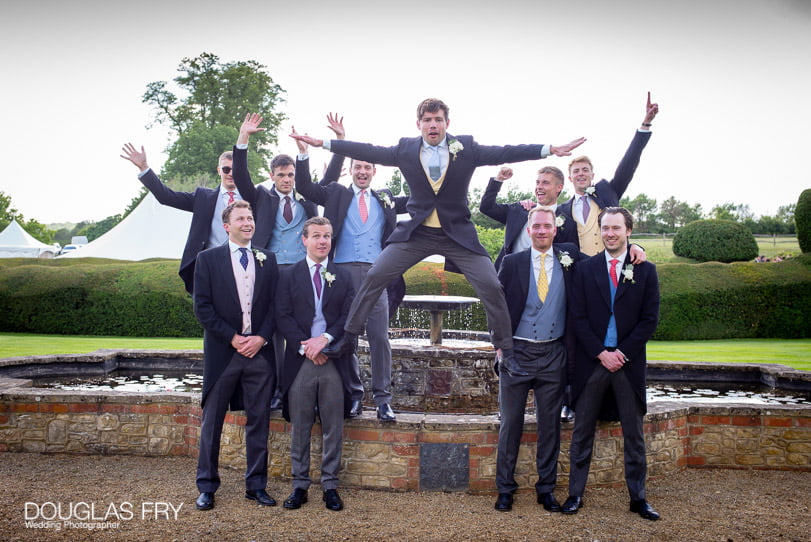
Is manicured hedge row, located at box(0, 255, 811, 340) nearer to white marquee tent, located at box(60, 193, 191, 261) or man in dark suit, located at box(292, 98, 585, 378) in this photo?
white marquee tent, located at box(60, 193, 191, 261)

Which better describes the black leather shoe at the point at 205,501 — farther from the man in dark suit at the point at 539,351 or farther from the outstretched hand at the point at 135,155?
the outstretched hand at the point at 135,155

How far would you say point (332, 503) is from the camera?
4.21 metres

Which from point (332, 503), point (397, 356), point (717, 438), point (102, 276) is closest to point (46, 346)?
point (102, 276)

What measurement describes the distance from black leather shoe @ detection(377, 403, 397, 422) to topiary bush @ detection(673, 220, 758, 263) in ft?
64.4

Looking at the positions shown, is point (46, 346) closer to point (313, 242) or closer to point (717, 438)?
point (313, 242)

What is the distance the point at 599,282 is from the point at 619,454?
4.96 feet

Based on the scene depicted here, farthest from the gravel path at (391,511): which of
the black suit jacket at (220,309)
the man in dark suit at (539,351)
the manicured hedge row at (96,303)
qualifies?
the manicured hedge row at (96,303)

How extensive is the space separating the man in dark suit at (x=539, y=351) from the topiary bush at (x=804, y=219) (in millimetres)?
14411

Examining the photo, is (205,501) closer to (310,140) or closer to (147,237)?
(310,140)

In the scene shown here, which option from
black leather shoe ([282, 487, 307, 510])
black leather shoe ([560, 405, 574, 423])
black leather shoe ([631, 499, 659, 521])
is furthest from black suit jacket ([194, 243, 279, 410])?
black leather shoe ([631, 499, 659, 521])

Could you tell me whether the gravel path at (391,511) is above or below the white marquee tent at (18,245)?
below

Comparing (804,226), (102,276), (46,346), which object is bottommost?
(46,346)

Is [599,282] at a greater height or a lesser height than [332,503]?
greater

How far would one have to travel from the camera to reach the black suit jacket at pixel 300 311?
4516 mm
